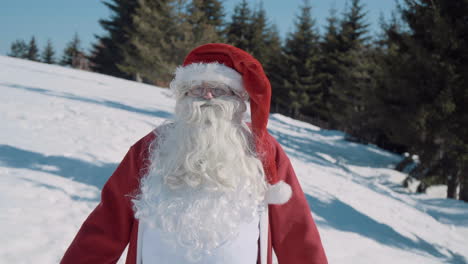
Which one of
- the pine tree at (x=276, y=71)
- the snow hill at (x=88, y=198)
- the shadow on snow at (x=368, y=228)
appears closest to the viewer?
the snow hill at (x=88, y=198)

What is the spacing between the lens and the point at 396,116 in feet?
30.7

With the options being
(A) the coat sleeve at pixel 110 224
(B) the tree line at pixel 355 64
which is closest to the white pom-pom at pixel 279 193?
(A) the coat sleeve at pixel 110 224

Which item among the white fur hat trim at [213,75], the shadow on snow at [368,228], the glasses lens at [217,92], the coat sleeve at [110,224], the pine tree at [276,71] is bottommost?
the shadow on snow at [368,228]

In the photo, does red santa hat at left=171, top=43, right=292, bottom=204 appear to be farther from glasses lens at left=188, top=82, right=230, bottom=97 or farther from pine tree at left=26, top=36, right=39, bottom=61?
pine tree at left=26, top=36, right=39, bottom=61

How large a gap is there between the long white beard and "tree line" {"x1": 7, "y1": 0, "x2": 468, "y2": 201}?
18.4ft

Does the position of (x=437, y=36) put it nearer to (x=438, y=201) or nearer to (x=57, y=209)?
(x=438, y=201)

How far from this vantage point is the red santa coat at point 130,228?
5.49ft

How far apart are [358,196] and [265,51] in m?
27.5

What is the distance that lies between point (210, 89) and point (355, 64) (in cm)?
2083

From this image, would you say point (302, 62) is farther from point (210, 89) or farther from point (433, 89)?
point (210, 89)

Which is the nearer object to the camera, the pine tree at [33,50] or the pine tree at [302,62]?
the pine tree at [302,62]

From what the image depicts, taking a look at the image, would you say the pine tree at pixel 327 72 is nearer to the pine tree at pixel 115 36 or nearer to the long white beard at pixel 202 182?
the pine tree at pixel 115 36

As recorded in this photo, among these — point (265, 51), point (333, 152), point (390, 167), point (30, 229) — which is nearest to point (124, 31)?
point (265, 51)

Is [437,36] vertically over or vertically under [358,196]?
over
